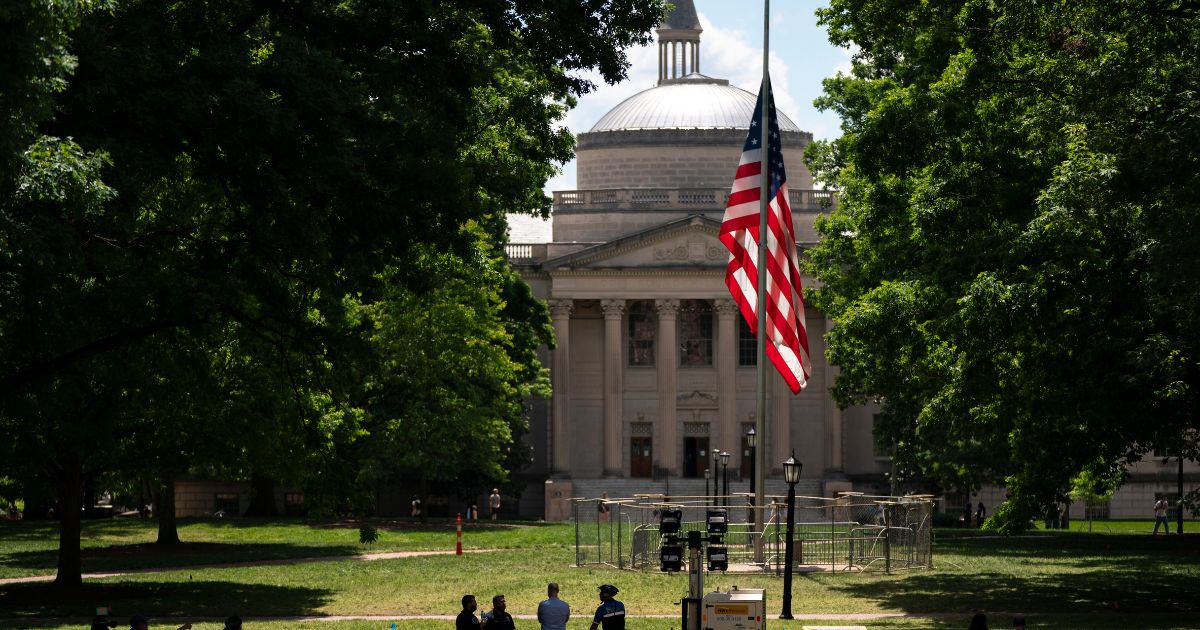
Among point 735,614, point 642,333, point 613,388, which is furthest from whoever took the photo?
point 642,333

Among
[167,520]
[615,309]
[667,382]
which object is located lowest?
[167,520]

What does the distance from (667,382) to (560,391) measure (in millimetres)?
5028

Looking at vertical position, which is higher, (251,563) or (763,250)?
(763,250)

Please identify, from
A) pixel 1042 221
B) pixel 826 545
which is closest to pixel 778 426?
pixel 826 545

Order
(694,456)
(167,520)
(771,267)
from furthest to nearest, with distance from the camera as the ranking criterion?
(694,456) < (167,520) < (771,267)

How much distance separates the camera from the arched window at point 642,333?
3256 inches

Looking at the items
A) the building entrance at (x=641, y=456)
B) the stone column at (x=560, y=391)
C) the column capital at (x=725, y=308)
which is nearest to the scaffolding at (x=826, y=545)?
the column capital at (x=725, y=308)

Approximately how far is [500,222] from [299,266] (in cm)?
3328

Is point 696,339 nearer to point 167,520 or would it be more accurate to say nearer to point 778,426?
point 778,426

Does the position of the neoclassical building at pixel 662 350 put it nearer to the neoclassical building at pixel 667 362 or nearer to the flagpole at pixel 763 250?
the neoclassical building at pixel 667 362

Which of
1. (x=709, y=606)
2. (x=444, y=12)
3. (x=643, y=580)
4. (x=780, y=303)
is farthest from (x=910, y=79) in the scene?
(x=709, y=606)

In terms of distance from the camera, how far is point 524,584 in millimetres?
34031

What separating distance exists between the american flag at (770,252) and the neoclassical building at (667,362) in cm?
4167

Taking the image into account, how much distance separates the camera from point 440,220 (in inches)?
936
